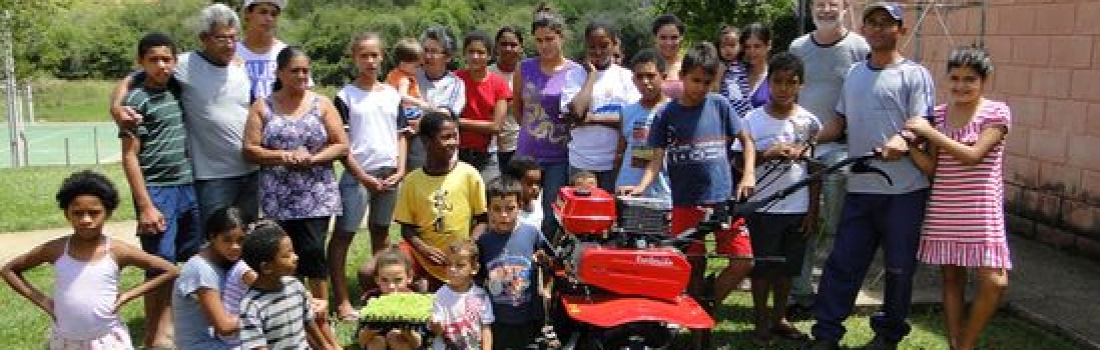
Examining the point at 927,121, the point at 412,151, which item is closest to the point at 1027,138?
the point at 927,121

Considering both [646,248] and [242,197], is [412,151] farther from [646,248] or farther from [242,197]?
[646,248]

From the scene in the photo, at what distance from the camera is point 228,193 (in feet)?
16.4

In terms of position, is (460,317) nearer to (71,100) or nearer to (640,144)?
(640,144)

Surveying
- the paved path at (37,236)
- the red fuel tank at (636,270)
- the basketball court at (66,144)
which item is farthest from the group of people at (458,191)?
the basketball court at (66,144)

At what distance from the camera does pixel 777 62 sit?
4969 mm

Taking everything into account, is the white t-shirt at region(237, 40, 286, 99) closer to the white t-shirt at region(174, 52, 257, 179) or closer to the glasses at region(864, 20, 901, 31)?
the white t-shirt at region(174, 52, 257, 179)

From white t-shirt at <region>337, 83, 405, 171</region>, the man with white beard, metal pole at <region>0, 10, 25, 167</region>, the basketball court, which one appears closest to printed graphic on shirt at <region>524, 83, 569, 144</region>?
white t-shirt at <region>337, 83, 405, 171</region>

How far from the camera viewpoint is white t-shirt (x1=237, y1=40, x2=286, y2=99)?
517 centimetres

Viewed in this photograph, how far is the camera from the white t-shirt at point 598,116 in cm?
579

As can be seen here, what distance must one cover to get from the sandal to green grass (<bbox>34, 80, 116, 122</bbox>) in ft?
136

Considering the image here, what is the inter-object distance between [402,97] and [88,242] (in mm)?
1970

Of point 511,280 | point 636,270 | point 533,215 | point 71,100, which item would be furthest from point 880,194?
point 71,100

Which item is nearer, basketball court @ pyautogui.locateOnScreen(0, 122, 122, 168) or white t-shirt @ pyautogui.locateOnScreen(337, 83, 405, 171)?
white t-shirt @ pyautogui.locateOnScreen(337, 83, 405, 171)

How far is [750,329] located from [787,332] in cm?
25
